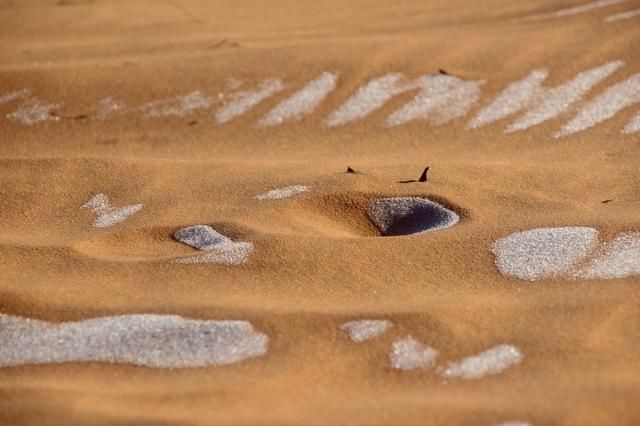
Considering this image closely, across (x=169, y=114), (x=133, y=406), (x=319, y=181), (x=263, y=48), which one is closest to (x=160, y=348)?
(x=133, y=406)

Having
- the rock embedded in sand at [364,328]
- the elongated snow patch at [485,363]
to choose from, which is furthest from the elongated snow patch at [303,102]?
the elongated snow patch at [485,363]

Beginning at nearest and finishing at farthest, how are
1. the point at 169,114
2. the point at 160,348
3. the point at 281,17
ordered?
the point at 160,348 < the point at 169,114 < the point at 281,17

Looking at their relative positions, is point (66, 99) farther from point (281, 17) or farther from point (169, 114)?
point (281, 17)

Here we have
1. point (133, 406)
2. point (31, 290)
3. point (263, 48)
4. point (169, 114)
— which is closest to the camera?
point (133, 406)

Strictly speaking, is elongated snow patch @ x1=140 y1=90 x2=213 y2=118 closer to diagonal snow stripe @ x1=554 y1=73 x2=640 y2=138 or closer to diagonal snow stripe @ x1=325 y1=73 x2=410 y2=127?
diagonal snow stripe @ x1=325 y1=73 x2=410 y2=127

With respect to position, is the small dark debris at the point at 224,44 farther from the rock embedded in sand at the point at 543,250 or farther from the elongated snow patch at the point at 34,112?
the rock embedded in sand at the point at 543,250

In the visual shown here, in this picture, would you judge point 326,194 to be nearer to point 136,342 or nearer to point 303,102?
point 136,342


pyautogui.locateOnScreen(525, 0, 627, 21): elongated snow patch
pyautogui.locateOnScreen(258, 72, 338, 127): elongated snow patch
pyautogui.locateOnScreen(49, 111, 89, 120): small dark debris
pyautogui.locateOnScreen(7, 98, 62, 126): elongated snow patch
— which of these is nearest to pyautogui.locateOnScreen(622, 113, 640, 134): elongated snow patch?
pyautogui.locateOnScreen(258, 72, 338, 127): elongated snow patch
